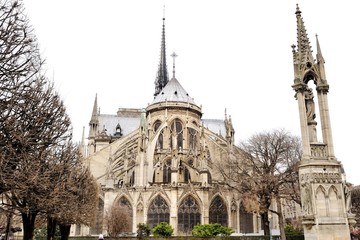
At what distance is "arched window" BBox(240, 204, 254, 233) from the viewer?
138ft

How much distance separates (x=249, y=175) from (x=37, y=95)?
22379 mm

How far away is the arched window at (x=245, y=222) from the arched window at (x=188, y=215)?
526 centimetres

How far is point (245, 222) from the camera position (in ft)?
140

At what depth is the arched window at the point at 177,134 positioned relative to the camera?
49.2 metres

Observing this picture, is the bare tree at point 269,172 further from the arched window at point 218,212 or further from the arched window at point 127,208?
the arched window at point 127,208

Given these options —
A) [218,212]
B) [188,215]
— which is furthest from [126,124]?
[218,212]

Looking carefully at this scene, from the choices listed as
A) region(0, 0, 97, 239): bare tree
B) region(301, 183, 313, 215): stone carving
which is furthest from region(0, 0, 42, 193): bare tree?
region(301, 183, 313, 215): stone carving

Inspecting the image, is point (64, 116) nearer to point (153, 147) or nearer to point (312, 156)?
point (312, 156)

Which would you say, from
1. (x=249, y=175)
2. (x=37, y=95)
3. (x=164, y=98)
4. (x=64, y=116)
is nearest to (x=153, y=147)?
(x=164, y=98)

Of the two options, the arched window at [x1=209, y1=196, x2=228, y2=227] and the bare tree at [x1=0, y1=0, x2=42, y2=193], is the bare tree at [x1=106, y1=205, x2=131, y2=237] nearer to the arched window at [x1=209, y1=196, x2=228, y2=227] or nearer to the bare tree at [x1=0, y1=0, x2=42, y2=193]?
the arched window at [x1=209, y1=196, x2=228, y2=227]

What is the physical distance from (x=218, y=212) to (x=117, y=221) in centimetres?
1283

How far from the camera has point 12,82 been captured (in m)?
12.1

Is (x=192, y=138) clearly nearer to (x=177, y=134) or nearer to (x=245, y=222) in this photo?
(x=177, y=134)

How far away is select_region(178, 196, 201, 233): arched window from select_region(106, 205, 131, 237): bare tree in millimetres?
6118
